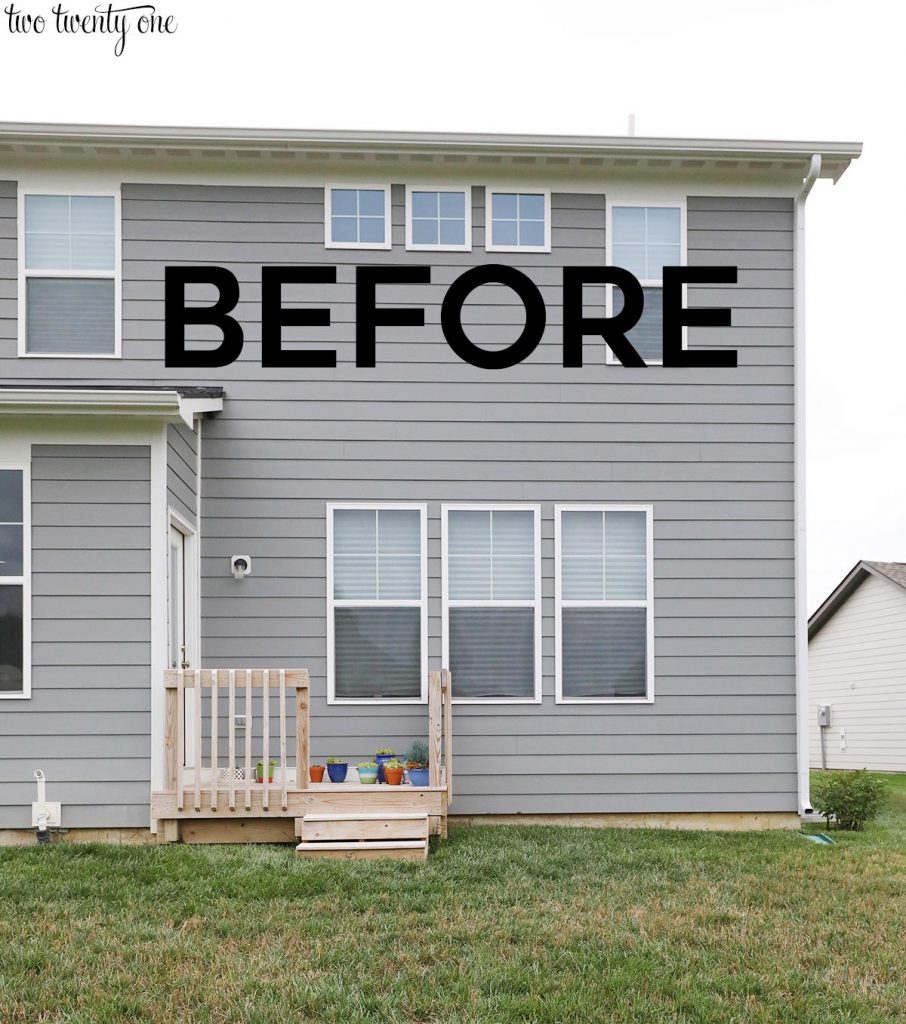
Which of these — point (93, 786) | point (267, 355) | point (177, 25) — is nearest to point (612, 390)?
point (267, 355)

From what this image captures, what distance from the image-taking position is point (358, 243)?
9.01m

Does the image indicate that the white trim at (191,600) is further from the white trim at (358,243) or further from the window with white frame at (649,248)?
the window with white frame at (649,248)

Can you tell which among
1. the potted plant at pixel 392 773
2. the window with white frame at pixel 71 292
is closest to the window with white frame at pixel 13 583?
the window with white frame at pixel 71 292

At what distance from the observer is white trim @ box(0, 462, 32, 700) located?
7.56 meters

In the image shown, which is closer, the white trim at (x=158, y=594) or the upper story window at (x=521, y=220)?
the white trim at (x=158, y=594)

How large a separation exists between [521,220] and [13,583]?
4.51m

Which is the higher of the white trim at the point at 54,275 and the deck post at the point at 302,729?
the white trim at the point at 54,275

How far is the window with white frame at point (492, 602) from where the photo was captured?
8.82 meters

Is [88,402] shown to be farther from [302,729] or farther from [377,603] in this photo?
[377,603]

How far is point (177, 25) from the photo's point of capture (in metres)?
10.8

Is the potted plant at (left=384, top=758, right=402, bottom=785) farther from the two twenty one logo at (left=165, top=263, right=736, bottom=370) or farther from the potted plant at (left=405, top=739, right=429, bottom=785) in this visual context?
the two twenty one logo at (left=165, top=263, right=736, bottom=370)

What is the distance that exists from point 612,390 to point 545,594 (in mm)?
1611

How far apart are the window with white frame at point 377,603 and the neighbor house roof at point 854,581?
13526 millimetres

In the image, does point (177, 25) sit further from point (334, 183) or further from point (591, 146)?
point (591, 146)
